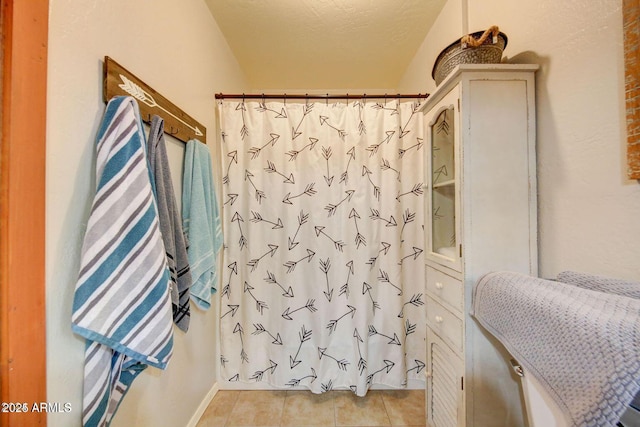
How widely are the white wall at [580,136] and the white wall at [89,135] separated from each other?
1.49 m

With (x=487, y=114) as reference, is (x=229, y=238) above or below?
below

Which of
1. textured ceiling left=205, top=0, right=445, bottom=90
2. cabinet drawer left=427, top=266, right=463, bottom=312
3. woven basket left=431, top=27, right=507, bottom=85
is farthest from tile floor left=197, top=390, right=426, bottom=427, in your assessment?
textured ceiling left=205, top=0, right=445, bottom=90

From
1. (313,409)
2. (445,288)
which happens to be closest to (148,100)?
(445,288)

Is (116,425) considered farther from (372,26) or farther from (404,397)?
(372,26)

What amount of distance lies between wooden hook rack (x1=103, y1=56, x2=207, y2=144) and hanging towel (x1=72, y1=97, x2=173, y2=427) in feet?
0.32

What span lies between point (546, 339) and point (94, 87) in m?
1.38

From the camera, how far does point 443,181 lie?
42.7 inches

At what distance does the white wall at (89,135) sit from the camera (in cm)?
63

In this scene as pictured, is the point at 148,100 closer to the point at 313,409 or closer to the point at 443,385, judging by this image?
the point at 443,385

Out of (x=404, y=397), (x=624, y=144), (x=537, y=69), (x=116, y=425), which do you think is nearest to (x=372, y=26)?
(x=537, y=69)

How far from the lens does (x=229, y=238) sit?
160 cm

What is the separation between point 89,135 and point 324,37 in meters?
1.61

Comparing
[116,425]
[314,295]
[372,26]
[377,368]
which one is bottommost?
[377,368]

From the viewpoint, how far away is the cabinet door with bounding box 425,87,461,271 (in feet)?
3.05
